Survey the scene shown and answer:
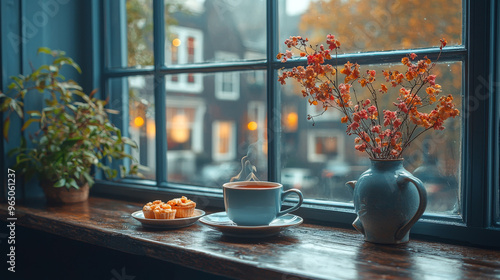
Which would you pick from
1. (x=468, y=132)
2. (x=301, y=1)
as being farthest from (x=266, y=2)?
(x=468, y=132)

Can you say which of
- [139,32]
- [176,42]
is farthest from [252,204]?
[139,32]

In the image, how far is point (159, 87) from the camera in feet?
6.32

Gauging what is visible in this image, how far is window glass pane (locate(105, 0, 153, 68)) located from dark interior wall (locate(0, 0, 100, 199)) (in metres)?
0.09

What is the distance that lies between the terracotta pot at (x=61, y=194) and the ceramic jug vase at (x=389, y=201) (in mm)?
1225

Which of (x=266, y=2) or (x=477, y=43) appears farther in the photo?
(x=266, y=2)

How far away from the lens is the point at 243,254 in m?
1.14

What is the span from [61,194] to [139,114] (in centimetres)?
51

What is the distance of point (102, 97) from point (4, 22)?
51 centimetres

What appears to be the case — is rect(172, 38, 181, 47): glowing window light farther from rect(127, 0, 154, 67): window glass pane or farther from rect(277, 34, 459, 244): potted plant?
rect(277, 34, 459, 244): potted plant

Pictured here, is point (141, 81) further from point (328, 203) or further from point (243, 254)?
point (243, 254)

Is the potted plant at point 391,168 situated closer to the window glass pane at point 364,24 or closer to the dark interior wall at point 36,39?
the window glass pane at point 364,24

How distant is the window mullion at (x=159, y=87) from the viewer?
6.30 feet

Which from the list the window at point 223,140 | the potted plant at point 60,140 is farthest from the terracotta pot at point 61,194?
the window at point 223,140

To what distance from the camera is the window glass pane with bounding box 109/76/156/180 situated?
82.9 inches
